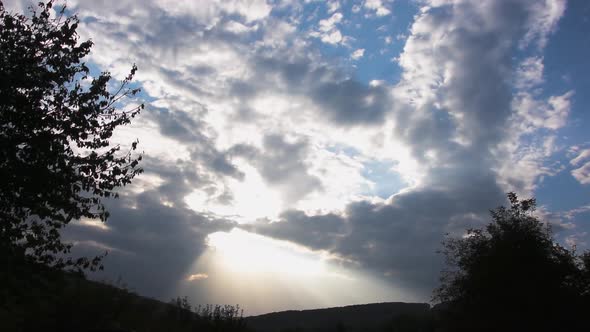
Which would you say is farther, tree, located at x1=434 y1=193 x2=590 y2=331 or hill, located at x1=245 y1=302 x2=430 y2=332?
hill, located at x1=245 y1=302 x2=430 y2=332

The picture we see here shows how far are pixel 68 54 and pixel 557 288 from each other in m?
30.4

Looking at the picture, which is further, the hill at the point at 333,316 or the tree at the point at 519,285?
the hill at the point at 333,316

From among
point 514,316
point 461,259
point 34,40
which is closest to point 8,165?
point 34,40

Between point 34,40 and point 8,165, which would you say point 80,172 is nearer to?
point 8,165

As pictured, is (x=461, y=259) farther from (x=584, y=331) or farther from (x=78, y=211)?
(x=78, y=211)

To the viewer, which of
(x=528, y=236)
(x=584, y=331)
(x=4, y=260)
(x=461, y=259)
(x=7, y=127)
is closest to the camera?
(x=4, y=260)

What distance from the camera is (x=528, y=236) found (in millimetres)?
29906

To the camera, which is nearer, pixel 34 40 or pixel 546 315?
pixel 34 40

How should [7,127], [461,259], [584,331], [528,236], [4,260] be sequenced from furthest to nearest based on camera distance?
[461,259]
[528,236]
[584,331]
[7,127]
[4,260]

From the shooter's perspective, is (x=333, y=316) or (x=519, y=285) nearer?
(x=519, y=285)

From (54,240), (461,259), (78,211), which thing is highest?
(461,259)

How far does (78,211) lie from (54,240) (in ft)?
3.21

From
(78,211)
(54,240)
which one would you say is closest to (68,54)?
(78,211)

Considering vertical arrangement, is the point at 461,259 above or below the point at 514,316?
above
